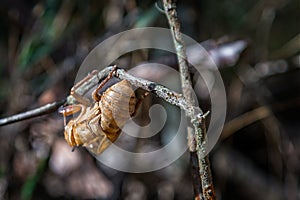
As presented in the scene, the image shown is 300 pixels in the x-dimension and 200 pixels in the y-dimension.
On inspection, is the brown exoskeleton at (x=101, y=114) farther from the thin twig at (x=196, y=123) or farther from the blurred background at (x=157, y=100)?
the blurred background at (x=157, y=100)

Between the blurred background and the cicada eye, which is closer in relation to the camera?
the cicada eye

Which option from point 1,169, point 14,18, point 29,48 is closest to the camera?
point 1,169

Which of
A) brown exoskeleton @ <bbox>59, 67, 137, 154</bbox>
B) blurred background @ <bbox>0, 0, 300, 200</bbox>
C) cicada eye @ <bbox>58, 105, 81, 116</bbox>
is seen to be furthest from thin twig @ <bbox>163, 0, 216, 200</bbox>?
blurred background @ <bbox>0, 0, 300, 200</bbox>

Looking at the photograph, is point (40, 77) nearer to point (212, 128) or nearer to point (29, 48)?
point (29, 48)

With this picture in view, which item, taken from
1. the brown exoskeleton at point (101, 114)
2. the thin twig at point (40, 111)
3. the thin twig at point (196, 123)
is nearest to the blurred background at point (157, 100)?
the thin twig at point (40, 111)

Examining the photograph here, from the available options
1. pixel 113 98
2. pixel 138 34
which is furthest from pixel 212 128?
pixel 113 98

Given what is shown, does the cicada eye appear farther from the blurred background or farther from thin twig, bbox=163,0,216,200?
the blurred background
